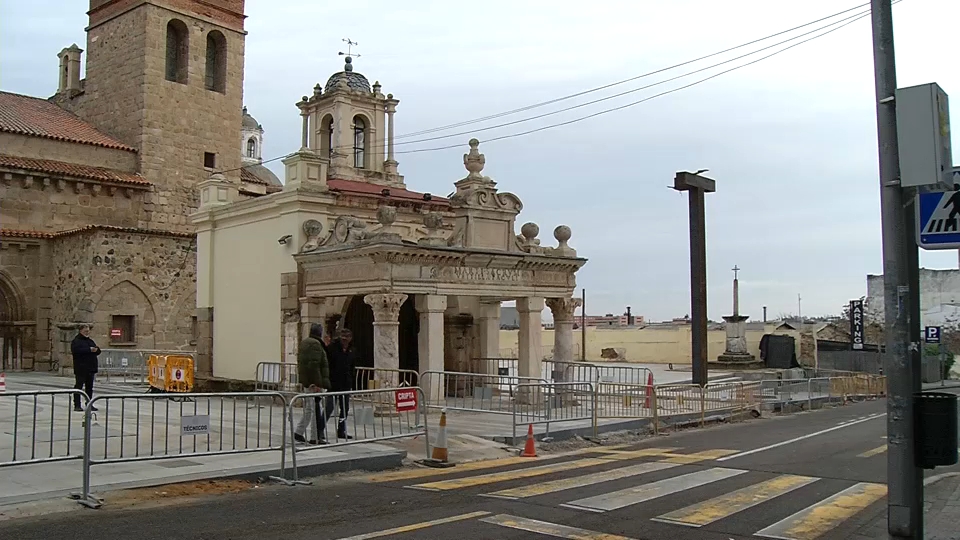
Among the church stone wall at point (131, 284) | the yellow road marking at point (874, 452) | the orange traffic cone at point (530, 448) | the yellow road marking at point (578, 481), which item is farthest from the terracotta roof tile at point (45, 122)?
the yellow road marking at point (874, 452)


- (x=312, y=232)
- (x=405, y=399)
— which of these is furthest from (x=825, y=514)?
(x=312, y=232)

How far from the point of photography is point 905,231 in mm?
7000

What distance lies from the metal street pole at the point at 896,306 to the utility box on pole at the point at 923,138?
247mm

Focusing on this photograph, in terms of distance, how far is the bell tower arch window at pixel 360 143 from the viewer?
2578cm

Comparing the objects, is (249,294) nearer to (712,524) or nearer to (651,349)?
(712,524)

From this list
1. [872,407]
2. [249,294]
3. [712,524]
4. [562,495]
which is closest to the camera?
[712,524]

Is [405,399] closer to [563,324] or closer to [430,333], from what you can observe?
[430,333]

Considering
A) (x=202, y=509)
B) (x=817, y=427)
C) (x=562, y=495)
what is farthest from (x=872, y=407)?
(x=202, y=509)

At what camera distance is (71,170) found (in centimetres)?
3409

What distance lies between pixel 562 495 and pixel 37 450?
6796 mm

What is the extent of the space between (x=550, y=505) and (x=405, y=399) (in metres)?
3.98

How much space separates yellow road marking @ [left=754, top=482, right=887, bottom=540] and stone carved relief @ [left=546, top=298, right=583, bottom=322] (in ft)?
35.0

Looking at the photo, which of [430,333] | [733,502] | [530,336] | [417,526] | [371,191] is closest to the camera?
[417,526]

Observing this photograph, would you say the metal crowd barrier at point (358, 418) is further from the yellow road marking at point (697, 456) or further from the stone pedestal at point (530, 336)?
the stone pedestal at point (530, 336)
